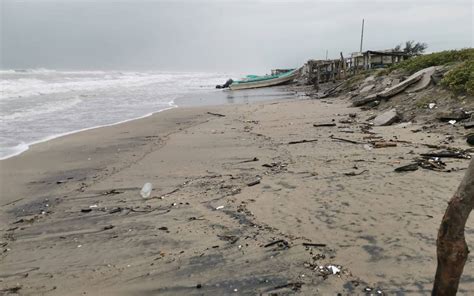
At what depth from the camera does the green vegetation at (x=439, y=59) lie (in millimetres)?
14359

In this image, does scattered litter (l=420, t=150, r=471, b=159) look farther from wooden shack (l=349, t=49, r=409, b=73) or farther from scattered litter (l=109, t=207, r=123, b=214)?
wooden shack (l=349, t=49, r=409, b=73)

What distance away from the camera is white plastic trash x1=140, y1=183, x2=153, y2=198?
5856mm

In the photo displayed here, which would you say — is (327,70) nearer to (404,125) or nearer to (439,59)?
(439,59)

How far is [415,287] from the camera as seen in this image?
10.2 feet

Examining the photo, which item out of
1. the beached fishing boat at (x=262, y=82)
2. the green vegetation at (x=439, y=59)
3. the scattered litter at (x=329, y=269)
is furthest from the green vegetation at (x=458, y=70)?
the beached fishing boat at (x=262, y=82)

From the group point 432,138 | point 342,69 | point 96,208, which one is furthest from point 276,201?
point 342,69

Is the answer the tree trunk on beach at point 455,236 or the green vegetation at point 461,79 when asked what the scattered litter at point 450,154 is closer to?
the green vegetation at point 461,79

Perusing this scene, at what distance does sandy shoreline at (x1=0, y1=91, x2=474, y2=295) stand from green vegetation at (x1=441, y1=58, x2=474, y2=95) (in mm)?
3100

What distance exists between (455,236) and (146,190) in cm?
482

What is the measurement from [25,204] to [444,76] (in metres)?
12.2

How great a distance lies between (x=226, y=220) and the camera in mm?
4703

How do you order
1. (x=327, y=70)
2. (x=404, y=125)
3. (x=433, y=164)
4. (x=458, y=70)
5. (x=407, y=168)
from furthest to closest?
1. (x=327, y=70)
2. (x=458, y=70)
3. (x=404, y=125)
4. (x=433, y=164)
5. (x=407, y=168)

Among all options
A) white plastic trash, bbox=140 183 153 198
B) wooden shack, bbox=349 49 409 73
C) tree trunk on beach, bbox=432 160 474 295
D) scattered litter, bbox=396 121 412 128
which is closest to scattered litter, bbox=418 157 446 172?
scattered litter, bbox=396 121 412 128

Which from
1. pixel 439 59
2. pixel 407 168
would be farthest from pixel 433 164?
pixel 439 59
